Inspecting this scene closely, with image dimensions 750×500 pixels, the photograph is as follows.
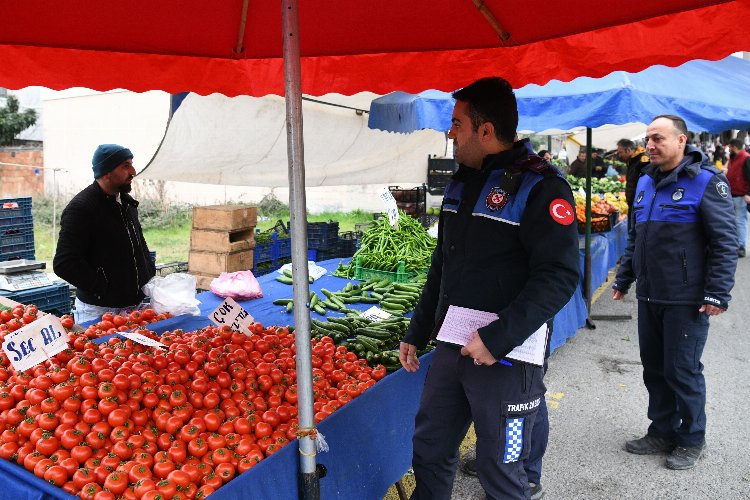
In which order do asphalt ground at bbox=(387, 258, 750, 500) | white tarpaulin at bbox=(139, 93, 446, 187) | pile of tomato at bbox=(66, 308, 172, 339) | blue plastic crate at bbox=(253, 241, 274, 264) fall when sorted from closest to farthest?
1. pile of tomato at bbox=(66, 308, 172, 339)
2. asphalt ground at bbox=(387, 258, 750, 500)
3. white tarpaulin at bbox=(139, 93, 446, 187)
4. blue plastic crate at bbox=(253, 241, 274, 264)

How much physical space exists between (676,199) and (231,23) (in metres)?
3.10

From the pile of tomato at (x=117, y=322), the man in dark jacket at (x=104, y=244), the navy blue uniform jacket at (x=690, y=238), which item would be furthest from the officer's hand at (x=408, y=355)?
the man in dark jacket at (x=104, y=244)

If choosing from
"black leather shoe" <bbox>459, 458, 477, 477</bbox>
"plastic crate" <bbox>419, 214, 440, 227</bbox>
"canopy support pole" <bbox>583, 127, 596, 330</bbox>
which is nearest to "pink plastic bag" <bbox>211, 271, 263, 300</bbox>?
"black leather shoe" <bbox>459, 458, 477, 477</bbox>

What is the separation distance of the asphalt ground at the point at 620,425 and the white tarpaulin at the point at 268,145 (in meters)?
4.81

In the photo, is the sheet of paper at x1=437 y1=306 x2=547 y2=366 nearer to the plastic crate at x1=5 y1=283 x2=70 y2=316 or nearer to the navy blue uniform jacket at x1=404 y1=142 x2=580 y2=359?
the navy blue uniform jacket at x1=404 y1=142 x2=580 y2=359

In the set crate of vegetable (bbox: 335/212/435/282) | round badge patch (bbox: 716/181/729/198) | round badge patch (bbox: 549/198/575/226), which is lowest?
crate of vegetable (bbox: 335/212/435/282)

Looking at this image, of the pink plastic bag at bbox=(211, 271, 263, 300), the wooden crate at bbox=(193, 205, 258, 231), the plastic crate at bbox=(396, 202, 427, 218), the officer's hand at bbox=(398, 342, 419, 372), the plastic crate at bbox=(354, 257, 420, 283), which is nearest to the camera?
the officer's hand at bbox=(398, 342, 419, 372)

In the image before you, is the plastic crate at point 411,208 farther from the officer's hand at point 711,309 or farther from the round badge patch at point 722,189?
the officer's hand at point 711,309

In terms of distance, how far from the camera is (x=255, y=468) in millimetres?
2121

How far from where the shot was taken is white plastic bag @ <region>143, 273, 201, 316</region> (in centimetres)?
410

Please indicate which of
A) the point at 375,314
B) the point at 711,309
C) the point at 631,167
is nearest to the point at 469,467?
the point at 375,314

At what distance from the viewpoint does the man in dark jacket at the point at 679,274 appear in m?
3.67

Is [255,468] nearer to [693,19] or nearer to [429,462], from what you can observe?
[429,462]

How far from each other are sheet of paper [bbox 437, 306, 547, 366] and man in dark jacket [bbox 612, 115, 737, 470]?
1.96 meters
